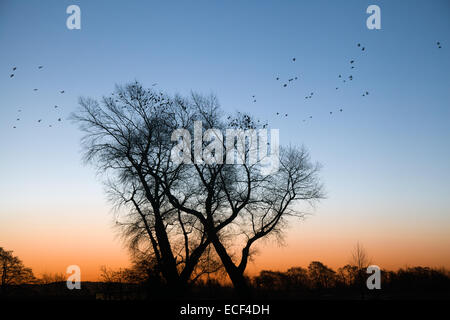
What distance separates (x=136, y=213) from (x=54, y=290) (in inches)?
1190

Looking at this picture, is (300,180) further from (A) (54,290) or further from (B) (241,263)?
(A) (54,290)

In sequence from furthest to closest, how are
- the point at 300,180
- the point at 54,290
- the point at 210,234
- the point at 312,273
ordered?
the point at 312,273
the point at 54,290
the point at 300,180
the point at 210,234

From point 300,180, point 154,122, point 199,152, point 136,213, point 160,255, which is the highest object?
point 154,122

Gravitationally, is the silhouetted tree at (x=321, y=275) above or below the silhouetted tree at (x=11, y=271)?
below

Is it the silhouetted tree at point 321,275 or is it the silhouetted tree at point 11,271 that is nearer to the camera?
the silhouetted tree at point 11,271

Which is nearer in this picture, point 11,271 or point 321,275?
point 11,271

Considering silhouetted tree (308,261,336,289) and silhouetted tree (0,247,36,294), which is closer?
silhouetted tree (0,247,36,294)

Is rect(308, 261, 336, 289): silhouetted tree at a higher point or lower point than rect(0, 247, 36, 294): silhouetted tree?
lower
